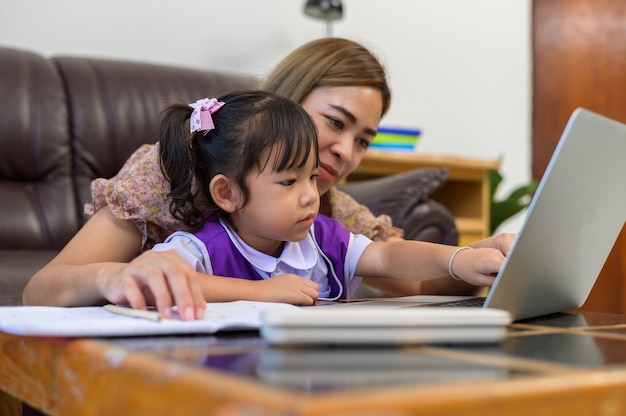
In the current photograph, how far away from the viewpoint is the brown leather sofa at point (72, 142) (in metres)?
2.07

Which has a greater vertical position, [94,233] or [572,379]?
[572,379]

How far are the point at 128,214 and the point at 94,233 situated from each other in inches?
2.2

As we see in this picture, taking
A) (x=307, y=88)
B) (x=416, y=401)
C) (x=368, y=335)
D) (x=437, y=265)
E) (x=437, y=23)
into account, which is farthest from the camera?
(x=437, y=23)

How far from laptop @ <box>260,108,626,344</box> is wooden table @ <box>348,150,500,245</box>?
172 centimetres

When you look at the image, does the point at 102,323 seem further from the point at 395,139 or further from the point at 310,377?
the point at 395,139

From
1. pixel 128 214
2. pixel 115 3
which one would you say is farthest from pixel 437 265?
pixel 115 3

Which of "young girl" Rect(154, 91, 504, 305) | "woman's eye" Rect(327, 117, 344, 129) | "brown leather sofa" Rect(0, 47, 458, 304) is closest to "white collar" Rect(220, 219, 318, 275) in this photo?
"young girl" Rect(154, 91, 504, 305)

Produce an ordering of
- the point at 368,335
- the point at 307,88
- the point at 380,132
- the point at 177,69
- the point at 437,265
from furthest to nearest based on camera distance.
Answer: the point at 380,132
the point at 177,69
the point at 307,88
the point at 437,265
the point at 368,335

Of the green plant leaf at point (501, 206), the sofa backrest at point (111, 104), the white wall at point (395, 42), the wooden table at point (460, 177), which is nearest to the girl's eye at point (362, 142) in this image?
the sofa backrest at point (111, 104)

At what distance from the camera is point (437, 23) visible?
3.77m

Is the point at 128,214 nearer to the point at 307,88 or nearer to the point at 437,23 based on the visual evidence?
the point at 307,88

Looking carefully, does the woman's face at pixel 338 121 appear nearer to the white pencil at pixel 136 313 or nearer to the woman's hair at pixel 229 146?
the woman's hair at pixel 229 146

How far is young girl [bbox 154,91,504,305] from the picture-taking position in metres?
1.14

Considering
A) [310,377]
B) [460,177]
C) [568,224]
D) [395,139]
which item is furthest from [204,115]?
[460,177]
